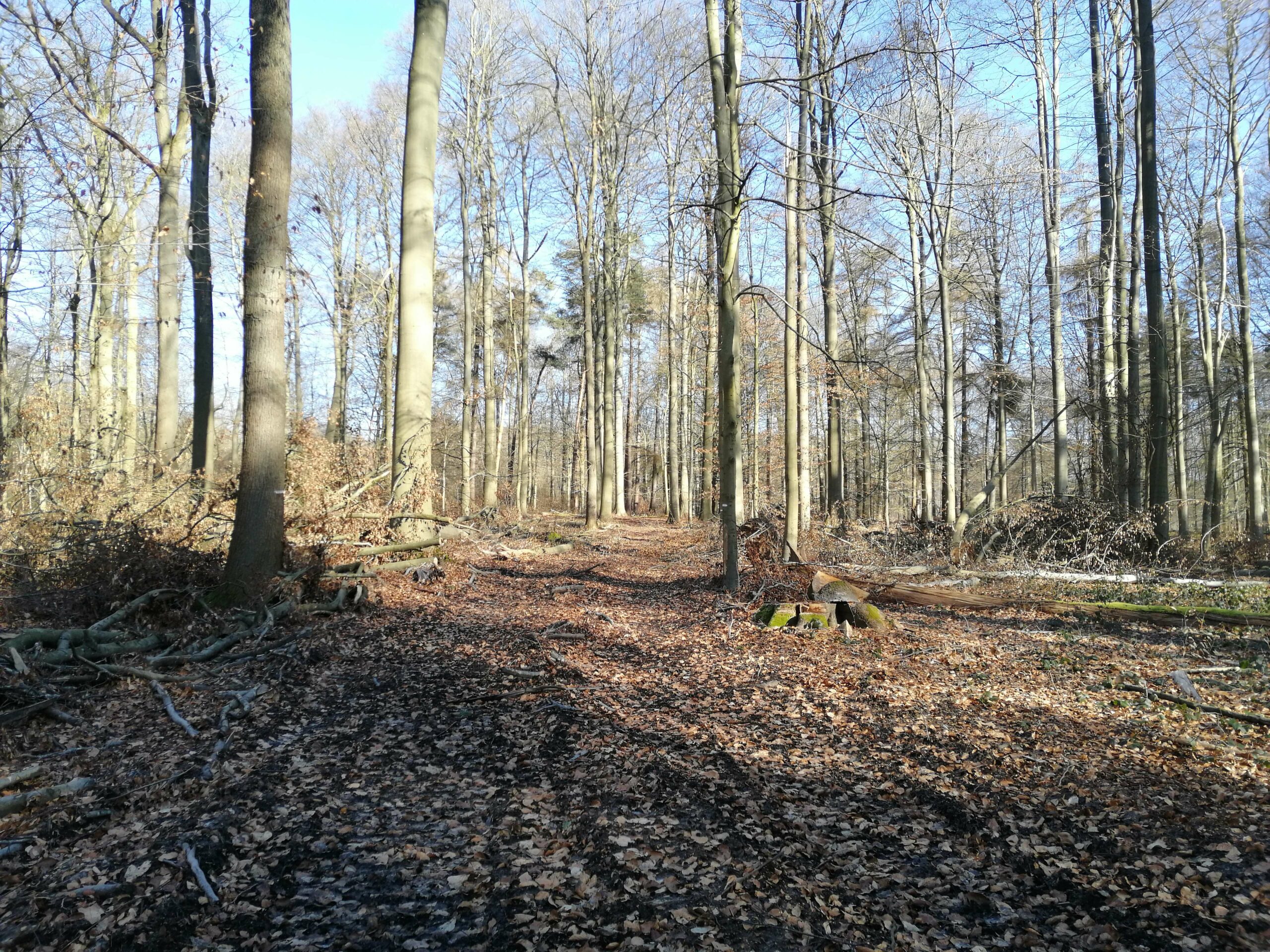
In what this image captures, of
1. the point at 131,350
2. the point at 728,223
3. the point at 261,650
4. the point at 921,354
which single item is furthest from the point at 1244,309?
the point at 131,350

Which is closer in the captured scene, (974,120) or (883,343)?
(974,120)

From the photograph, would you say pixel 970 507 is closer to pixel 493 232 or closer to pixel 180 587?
pixel 180 587

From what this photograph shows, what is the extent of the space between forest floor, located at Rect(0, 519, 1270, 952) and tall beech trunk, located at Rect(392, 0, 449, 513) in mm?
3940

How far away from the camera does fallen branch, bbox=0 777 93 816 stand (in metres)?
3.49

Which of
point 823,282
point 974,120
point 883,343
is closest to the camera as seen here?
point 823,282

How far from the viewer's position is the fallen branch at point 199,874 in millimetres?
2967

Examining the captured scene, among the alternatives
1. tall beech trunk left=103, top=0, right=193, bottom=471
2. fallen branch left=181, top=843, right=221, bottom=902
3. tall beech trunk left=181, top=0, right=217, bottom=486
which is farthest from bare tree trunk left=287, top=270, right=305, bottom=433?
fallen branch left=181, top=843, right=221, bottom=902

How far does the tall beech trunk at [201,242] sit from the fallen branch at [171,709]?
254 inches

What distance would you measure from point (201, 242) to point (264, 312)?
21.3 ft

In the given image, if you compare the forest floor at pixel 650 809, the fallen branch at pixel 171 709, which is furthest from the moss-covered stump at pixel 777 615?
the fallen branch at pixel 171 709

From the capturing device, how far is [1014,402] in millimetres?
22766

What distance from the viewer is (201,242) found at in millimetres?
11883

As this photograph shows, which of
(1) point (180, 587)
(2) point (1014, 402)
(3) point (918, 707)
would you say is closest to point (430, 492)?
(1) point (180, 587)

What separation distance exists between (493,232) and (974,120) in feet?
43.5
